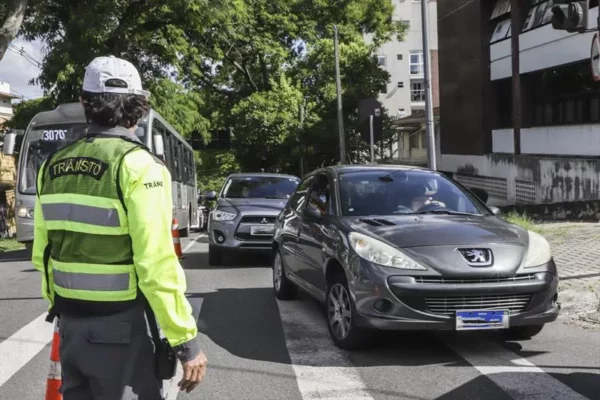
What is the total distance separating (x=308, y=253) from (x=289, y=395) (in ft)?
8.01

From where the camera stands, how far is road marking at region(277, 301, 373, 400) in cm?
489

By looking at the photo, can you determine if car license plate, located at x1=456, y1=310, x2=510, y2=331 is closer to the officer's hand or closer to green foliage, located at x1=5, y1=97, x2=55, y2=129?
the officer's hand

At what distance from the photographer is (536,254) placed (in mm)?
5875

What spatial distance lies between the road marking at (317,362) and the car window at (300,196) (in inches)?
49.6

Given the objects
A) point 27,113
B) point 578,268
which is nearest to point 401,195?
point 578,268

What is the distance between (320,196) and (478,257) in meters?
2.28

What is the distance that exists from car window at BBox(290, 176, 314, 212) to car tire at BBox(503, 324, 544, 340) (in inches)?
107

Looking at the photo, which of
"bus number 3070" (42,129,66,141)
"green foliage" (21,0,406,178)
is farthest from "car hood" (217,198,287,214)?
→ "green foliage" (21,0,406,178)

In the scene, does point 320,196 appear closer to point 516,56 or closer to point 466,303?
point 466,303

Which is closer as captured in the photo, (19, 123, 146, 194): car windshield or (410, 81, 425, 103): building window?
(19, 123, 146, 194): car windshield

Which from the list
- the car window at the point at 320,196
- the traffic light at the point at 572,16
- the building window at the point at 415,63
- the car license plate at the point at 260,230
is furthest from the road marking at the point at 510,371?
the building window at the point at 415,63

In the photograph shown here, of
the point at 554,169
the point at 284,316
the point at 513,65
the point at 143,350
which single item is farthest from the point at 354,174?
the point at 513,65

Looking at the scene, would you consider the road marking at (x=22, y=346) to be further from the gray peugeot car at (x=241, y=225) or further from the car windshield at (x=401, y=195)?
the gray peugeot car at (x=241, y=225)

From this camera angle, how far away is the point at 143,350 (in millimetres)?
2607
